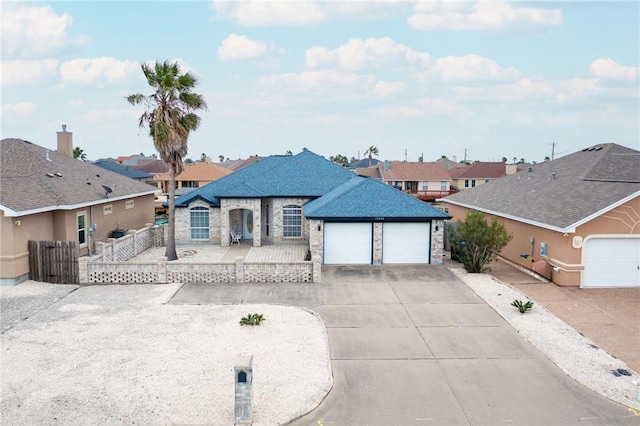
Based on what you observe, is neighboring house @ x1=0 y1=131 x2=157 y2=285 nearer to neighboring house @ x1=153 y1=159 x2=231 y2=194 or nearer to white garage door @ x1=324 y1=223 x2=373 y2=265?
white garage door @ x1=324 y1=223 x2=373 y2=265

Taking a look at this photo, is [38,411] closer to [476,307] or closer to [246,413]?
[246,413]

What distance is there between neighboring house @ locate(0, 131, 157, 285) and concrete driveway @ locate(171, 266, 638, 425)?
22.2 ft

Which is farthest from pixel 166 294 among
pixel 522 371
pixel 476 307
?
pixel 522 371

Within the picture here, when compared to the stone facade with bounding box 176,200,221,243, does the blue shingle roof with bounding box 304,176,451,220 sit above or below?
above

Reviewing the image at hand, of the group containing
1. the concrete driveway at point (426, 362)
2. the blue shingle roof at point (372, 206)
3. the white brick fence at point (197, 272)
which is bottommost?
the concrete driveway at point (426, 362)

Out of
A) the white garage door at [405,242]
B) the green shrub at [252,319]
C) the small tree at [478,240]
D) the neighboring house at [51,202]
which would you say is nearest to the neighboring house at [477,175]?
the white garage door at [405,242]

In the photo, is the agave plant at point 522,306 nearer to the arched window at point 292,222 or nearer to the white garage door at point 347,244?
the white garage door at point 347,244

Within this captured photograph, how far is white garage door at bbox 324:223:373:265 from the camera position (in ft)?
70.8

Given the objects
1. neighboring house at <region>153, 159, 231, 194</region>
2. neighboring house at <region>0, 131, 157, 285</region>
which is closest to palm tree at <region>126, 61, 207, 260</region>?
neighboring house at <region>0, 131, 157, 285</region>

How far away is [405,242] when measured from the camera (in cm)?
2172

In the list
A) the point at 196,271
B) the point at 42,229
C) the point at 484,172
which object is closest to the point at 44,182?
the point at 42,229

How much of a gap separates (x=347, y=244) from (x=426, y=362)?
1084 cm

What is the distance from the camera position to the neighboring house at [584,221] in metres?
17.5

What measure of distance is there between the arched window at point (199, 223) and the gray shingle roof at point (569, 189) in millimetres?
15859
